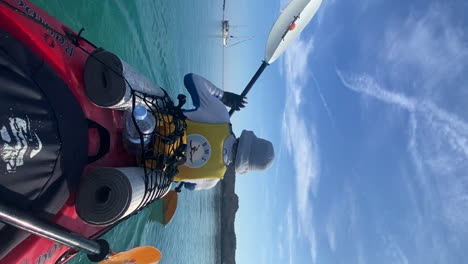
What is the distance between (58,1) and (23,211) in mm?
4271

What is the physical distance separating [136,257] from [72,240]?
3.19 ft

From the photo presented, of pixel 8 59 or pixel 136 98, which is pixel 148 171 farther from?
pixel 8 59

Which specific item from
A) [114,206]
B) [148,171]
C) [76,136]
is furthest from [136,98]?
[114,206]

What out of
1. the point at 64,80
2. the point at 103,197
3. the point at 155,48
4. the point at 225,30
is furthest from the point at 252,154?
the point at 225,30

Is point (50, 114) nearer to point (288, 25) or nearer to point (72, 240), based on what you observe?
point (72, 240)

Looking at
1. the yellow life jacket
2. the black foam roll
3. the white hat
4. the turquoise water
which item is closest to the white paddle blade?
the turquoise water

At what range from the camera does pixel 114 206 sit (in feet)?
7.87

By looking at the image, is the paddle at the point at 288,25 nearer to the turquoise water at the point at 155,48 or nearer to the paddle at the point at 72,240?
the turquoise water at the point at 155,48

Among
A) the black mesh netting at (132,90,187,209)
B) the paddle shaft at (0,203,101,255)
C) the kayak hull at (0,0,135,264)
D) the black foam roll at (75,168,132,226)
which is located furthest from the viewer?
the black mesh netting at (132,90,187,209)

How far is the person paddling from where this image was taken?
450 cm

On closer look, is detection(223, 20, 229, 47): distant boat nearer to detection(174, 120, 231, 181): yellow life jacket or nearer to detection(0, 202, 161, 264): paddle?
detection(174, 120, 231, 181): yellow life jacket

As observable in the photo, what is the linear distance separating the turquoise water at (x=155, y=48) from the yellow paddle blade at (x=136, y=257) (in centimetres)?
267

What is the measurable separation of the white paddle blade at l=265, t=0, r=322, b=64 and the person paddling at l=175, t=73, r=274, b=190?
15.3ft

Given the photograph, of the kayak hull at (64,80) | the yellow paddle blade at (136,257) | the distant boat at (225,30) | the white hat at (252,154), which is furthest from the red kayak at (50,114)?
the distant boat at (225,30)
